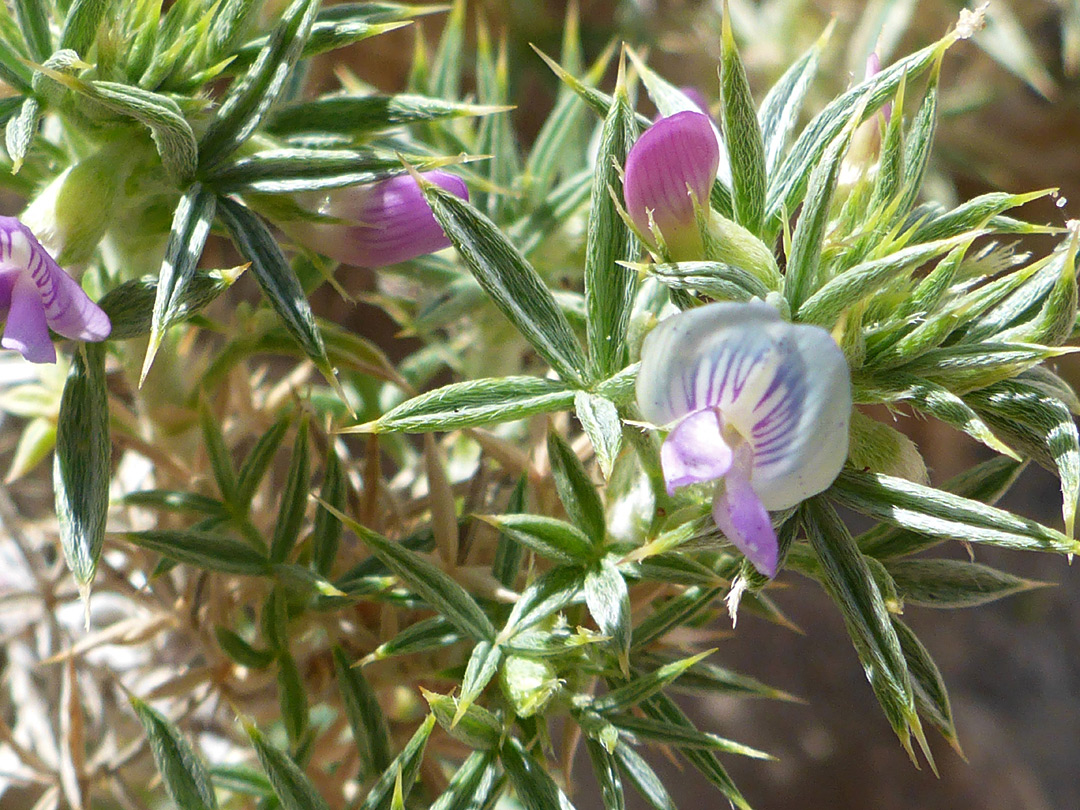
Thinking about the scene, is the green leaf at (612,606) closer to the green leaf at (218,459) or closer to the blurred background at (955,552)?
the green leaf at (218,459)

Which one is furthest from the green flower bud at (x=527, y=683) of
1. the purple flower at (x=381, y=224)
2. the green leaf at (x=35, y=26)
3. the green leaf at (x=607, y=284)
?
the green leaf at (x=35, y=26)

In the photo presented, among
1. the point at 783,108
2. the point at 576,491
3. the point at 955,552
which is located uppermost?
the point at 783,108

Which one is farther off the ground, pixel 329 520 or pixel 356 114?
pixel 356 114

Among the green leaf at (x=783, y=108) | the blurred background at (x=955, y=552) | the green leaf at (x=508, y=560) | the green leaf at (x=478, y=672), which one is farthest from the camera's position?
the blurred background at (x=955, y=552)

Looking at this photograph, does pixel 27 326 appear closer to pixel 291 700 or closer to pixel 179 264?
pixel 179 264

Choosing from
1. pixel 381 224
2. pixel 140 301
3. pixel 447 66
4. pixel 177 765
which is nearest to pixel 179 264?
pixel 140 301
